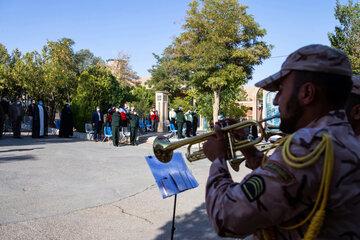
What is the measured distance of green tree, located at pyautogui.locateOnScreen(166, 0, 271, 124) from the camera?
60.2 feet

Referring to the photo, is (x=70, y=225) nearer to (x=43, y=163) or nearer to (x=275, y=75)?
(x=275, y=75)

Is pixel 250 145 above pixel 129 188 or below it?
above

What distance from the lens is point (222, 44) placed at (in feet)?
60.8

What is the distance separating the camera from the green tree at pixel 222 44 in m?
18.3

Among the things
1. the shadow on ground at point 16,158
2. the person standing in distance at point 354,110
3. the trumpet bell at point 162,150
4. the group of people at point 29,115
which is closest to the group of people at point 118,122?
the group of people at point 29,115

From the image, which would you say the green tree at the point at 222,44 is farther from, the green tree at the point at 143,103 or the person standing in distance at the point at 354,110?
the person standing in distance at the point at 354,110

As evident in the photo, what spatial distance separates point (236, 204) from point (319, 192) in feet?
0.94

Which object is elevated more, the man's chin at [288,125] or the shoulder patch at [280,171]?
the man's chin at [288,125]

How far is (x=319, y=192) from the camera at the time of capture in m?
1.09

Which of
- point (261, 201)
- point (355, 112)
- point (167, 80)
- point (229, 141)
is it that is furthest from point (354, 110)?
point (167, 80)

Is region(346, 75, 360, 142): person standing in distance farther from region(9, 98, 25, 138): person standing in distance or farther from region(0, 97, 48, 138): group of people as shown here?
region(9, 98, 25, 138): person standing in distance

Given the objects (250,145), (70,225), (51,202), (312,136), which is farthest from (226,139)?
(51,202)

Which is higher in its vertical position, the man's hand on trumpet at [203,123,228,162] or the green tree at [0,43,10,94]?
the green tree at [0,43,10,94]

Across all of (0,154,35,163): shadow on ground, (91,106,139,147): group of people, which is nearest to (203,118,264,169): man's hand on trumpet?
(0,154,35,163): shadow on ground
